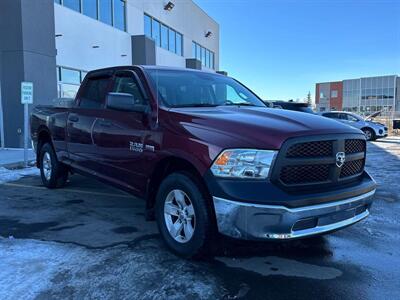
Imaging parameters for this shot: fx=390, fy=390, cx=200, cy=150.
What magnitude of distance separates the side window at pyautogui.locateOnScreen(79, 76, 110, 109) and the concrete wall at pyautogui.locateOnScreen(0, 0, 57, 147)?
25.8 feet

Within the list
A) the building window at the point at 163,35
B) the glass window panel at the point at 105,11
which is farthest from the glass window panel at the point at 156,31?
the glass window panel at the point at 105,11

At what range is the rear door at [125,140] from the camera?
4.34 m

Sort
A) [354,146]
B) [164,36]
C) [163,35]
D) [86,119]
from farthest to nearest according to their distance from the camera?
[164,36] → [163,35] → [86,119] → [354,146]

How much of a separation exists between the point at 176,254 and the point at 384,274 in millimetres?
1975

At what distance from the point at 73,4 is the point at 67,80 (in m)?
3.03

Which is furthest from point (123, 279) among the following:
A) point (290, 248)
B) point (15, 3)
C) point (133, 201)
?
point (15, 3)

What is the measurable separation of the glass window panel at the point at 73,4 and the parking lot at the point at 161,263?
466 inches

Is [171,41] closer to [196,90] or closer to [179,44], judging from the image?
[179,44]

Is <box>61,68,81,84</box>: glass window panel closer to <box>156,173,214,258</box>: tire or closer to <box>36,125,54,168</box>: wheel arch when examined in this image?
<box>36,125,54,168</box>: wheel arch

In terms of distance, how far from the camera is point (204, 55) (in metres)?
33.2

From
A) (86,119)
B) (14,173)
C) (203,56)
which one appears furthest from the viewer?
(203,56)

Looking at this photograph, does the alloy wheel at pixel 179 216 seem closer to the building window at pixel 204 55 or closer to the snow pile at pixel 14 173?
the snow pile at pixel 14 173

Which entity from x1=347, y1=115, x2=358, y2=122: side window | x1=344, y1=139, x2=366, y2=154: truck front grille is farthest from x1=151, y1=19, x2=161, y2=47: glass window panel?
x1=344, y1=139, x2=366, y2=154: truck front grille

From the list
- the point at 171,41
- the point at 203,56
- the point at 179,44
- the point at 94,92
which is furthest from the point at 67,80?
the point at 203,56
